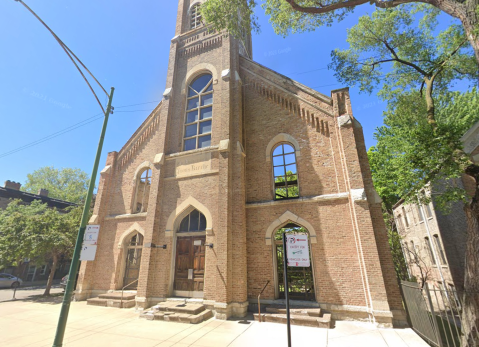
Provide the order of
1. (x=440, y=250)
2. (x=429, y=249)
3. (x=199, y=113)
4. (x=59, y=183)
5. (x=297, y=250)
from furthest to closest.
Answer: (x=59, y=183) → (x=429, y=249) → (x=440, y=250) → (x=199, y=113) → (x=297, y=250)

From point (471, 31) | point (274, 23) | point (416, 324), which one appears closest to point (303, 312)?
point (416, 324)

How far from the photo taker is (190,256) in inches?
441

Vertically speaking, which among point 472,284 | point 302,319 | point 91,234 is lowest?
point 302,319

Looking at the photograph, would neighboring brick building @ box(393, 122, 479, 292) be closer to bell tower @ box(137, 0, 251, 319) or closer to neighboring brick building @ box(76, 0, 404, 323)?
neighboring brick building @ box(76, 0, 404, 323)

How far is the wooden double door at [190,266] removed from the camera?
35.0 ft

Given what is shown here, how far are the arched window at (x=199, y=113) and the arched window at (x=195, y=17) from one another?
5.41 metres

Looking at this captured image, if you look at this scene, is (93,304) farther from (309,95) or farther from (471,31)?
(471,31)

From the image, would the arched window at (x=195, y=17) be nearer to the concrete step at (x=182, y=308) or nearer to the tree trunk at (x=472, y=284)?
the concrete step at (x=182, y=308)

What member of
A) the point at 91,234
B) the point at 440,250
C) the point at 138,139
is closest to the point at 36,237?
the point at 138,139

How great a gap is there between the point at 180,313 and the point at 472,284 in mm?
9118

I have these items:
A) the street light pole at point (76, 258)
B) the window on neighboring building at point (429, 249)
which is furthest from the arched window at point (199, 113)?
the window on neighboring building at point (429, 249)

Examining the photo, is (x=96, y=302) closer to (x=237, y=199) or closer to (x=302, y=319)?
(x=237, y=199)

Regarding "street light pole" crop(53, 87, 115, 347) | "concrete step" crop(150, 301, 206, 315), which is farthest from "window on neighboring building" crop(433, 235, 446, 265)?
"street light pole" crop(53, 87, 115, 347)

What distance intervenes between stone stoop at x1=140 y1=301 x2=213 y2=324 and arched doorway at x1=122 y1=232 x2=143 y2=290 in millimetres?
4233
